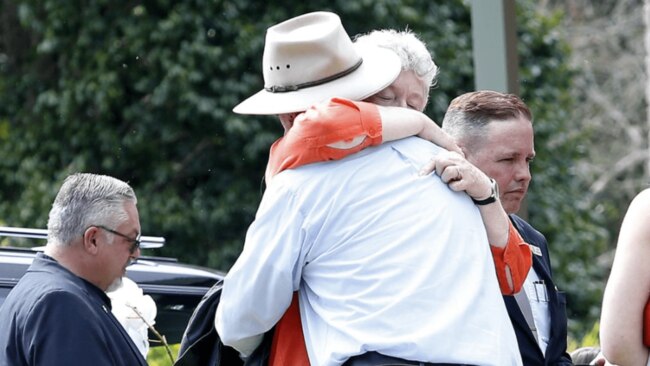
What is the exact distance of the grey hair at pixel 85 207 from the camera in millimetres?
3719

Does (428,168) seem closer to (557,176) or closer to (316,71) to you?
(316,71)

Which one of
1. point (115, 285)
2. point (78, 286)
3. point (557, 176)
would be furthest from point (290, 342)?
point (557, 176)

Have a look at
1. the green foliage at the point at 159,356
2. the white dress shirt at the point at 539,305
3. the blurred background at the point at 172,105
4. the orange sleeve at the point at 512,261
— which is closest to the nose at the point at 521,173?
the white dress shirt at the point at 539,305

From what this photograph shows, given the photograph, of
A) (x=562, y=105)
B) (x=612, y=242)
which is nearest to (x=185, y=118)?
(x=562, y=105)

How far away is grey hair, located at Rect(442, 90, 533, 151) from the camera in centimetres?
403

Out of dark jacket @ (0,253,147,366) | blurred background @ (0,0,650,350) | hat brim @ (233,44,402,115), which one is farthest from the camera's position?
blurred background @ (0,0,650,350)

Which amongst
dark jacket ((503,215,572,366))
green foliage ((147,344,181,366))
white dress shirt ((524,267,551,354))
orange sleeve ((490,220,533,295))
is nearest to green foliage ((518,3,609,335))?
green foliage ((147,344,181,366))

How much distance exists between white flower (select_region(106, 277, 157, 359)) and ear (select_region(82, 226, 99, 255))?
348mm

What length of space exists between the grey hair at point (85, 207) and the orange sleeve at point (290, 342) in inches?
30.7

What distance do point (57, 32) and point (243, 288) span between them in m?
7.90

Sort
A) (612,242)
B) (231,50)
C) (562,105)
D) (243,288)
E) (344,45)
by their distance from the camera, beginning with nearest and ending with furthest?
1. (243,288)
2. (344,45)
3. (231,50)
4. (562,105)
5. (612,242)

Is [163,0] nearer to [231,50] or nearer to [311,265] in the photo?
[231,50]

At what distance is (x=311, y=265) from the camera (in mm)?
3115

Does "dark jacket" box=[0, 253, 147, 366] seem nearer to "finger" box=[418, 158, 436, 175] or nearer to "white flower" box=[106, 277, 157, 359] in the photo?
"white flower" box=[106, 277, 157, 359]
